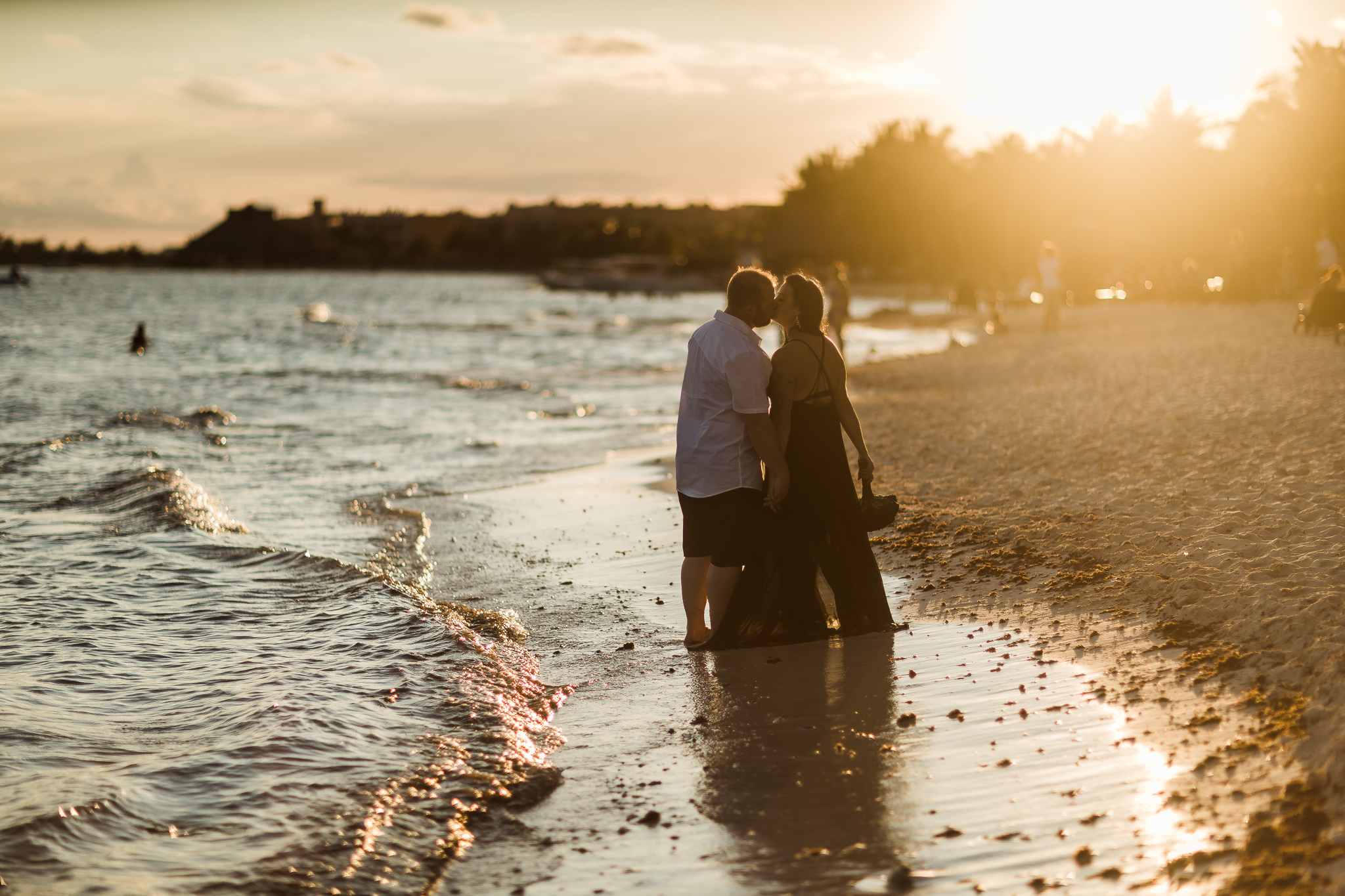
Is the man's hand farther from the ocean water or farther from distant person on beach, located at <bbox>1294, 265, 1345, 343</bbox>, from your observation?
distant person on beach, located at <bbox>1294, 265, 1345, 343</bbox>

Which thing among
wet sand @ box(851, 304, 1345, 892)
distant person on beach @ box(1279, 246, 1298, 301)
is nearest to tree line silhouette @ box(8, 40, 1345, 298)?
distant person on beach @ box(1279, 246, 1298, 301)

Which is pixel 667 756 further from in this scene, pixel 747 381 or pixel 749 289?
pixel 749 289

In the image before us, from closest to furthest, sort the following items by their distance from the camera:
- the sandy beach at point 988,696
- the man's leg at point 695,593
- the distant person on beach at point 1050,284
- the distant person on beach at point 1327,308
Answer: the sandy beach at point 988,696, the man's leg at point 695,593, the distant person on beach at point 1327,308, the distant person on beach at point 1050,284

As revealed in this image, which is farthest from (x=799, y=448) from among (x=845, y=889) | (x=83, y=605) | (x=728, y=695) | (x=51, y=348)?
(x=51, y=348)

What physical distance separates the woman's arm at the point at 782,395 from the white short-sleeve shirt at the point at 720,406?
51 millimetres

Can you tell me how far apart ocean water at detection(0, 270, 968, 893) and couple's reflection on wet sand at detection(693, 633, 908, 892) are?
30.3 inches

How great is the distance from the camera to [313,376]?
96.2 ft

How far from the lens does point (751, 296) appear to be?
513 cm

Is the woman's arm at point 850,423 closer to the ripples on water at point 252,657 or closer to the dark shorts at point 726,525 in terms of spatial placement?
the dark shorts at point 726,525

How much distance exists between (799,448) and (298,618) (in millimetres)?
3359

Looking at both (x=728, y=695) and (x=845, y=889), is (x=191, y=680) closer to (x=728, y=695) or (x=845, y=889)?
(x=728, y=695)

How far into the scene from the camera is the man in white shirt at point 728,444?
16.8 feet

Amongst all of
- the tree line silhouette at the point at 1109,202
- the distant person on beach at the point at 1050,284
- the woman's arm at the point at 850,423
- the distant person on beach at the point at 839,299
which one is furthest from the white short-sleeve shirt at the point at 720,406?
the tree line silhouette at the point at 1109,202

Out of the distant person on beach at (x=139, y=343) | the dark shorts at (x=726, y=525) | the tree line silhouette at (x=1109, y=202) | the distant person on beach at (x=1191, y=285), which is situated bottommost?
the dark shorts at (x=726, y=525)
